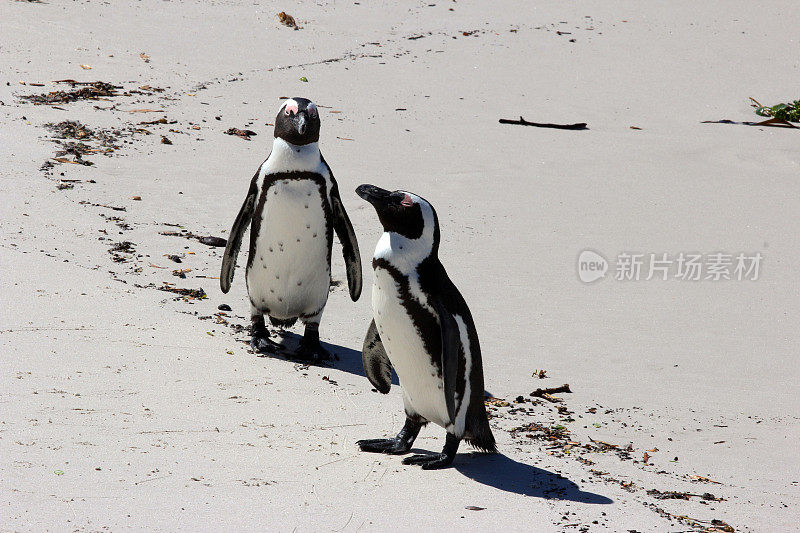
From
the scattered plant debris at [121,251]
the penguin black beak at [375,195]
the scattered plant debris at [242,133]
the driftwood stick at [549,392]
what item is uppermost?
the penguin black beak at [375,195]

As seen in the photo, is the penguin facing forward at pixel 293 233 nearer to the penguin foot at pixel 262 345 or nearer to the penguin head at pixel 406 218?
the penguin foot at pixel 262 345

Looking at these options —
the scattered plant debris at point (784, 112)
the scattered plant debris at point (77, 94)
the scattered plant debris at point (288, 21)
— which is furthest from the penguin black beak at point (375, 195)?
the scattered plant debris at point (288, 21)

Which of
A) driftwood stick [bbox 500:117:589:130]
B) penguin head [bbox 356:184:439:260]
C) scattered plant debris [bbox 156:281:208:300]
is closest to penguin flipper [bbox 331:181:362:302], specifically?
scattered plant debris [bbox 156:281:208:300]

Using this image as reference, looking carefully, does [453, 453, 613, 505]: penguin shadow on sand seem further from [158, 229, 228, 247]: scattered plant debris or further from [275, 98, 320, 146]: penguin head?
[158, 229, 228, 247]: scattered plant debris

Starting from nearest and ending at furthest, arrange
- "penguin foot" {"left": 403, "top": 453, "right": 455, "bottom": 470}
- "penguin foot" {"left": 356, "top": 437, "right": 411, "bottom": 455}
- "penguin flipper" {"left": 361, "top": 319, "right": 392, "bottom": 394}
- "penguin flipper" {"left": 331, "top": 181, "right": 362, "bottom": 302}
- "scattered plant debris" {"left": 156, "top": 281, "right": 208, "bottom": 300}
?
"penguin foot" {"left": 403, "top": 453, "right": 455, "bottom": 470} → "penguin foot" {"left": 356, "top": 437, "right": 411, "bottom": 455} → "penguin flipper" {"left": 361, "top": 319, "right": 392, "bottom": 394} → "penguin flipper" {"left": 331, "top": 181, "right": 362, "bottom": 302} → "scattered plant debris" {"left": 156, "top": 281, "right": 208, "bottom": 300}

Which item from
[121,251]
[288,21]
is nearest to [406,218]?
[121,251]

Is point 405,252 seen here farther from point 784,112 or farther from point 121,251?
point 784,112

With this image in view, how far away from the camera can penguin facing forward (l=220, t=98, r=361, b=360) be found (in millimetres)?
4953

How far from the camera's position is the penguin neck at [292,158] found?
16.2ft

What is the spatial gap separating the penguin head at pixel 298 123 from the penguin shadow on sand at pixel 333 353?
3.80 feet

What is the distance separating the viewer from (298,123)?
16.0ft

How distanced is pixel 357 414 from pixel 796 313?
3258 mm

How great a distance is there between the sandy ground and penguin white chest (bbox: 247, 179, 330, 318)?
1.08ft

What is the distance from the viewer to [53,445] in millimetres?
3127
